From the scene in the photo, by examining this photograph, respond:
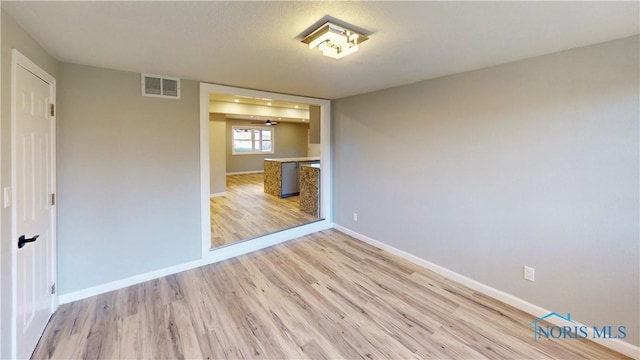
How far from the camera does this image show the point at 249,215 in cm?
527

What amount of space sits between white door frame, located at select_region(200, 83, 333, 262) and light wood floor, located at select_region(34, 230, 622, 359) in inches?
14.3

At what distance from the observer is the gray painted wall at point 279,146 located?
10828 mm

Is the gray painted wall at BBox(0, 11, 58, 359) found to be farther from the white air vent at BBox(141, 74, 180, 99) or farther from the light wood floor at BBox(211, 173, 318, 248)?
the light wood floor at BBox(211, 173, 318, 248)

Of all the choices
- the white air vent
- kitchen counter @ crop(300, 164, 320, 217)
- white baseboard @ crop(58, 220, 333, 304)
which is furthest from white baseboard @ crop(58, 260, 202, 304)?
kitchen counter @ crop(300, 164, 320, 217)

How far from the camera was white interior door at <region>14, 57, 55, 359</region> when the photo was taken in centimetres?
163

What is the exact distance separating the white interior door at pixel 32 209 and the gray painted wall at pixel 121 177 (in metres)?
0.20

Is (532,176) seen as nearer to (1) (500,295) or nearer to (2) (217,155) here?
(1) (500,295)

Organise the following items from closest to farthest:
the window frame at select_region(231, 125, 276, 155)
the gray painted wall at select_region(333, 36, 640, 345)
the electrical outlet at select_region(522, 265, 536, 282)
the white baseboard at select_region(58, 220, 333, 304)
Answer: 1. the gray painted wall at select_region(333, 36, 640, 345)
2. the electrical outlet at select_region(522, 265, 536, 282)
3. the white baseboard at select_region(58, 220, 333, 304)
4. the window frame at select_region(231, 125, 276, 155)

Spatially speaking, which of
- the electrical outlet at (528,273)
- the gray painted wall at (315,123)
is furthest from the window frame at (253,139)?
the electrical outlet at (528,273)

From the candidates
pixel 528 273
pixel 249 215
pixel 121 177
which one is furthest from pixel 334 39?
pixel 249 215

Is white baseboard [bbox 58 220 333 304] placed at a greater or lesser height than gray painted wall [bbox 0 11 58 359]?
lesser

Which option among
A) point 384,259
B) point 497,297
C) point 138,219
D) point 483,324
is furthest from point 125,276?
point 497,297

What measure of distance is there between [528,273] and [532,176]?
0.88 meters

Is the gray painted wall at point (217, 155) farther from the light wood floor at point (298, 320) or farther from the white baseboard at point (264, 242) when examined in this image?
the light wood floor at point (298, 320)
